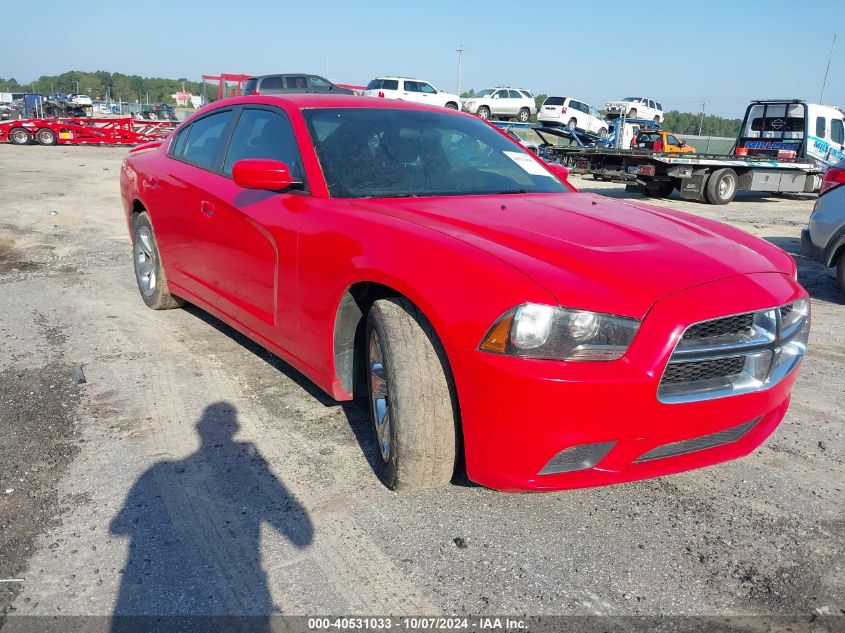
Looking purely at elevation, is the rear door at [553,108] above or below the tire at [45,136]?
above

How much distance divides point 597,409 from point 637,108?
36.0 m

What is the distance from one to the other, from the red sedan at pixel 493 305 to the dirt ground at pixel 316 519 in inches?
11.7

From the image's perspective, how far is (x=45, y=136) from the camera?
80.8 feet

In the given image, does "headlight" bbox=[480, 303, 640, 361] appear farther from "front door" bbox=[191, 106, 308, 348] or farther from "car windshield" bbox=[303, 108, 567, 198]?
"front door" bbox=[191, 106, 308, 348]

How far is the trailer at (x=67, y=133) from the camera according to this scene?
24.4m

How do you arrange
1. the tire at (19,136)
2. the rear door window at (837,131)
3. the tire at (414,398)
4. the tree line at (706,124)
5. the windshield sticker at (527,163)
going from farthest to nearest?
the tree line at (706,124), the tire at (19,136), the rear door window at (837,131), the windshield sticker at (527,163), the tire at (414,398)

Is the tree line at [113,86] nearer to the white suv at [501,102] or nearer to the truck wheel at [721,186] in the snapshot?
the white suv at [501,102]

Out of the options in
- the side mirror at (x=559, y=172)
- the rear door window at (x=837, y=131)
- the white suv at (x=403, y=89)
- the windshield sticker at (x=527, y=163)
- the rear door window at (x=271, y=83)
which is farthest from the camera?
the white suv at (x=403, y=89)

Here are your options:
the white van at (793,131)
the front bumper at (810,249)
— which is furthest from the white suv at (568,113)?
the front bumper at (810,249)

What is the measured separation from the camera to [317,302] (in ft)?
10.3

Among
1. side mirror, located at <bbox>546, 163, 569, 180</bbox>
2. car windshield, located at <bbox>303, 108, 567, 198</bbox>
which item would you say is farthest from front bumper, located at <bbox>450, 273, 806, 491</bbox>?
side mirror, located at <bbox>546, 163, 569, 180</bbox>

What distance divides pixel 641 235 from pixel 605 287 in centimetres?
63

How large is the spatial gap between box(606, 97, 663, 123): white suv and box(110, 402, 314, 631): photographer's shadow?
33.7m

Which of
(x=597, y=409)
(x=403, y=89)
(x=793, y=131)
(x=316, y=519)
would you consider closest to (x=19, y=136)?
(x=403, y=89)
